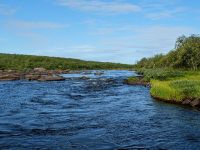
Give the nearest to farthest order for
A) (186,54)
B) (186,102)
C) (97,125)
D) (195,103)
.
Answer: (97,125)
(195,103)
(186,102)
(186,54)

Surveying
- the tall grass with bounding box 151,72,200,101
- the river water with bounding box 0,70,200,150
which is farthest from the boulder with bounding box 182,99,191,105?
the river water with bounding box 0,70,200,150

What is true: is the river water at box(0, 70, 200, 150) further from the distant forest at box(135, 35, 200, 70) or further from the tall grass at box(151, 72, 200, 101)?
the distant forest at box(135, 35, 200, 70)

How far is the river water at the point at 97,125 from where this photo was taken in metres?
24.4

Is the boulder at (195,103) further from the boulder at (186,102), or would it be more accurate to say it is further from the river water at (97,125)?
the river water at (97,125)

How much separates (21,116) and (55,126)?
6101mm

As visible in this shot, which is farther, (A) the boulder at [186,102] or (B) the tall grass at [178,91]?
(B) the tall grass at [178,91]

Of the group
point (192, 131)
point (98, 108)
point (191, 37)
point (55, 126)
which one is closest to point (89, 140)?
point (55, 126)

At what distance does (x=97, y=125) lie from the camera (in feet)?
100

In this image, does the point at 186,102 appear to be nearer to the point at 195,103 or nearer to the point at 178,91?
the point at 195,103

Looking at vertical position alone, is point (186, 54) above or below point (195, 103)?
above

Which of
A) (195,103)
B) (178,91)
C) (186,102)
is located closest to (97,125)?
(195,103)

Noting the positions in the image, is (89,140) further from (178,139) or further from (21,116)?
(21,116)

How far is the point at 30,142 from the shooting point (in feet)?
80.3

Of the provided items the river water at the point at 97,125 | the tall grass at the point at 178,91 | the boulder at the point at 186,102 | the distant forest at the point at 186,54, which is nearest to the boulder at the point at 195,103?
the boulder at the point at 186,102
